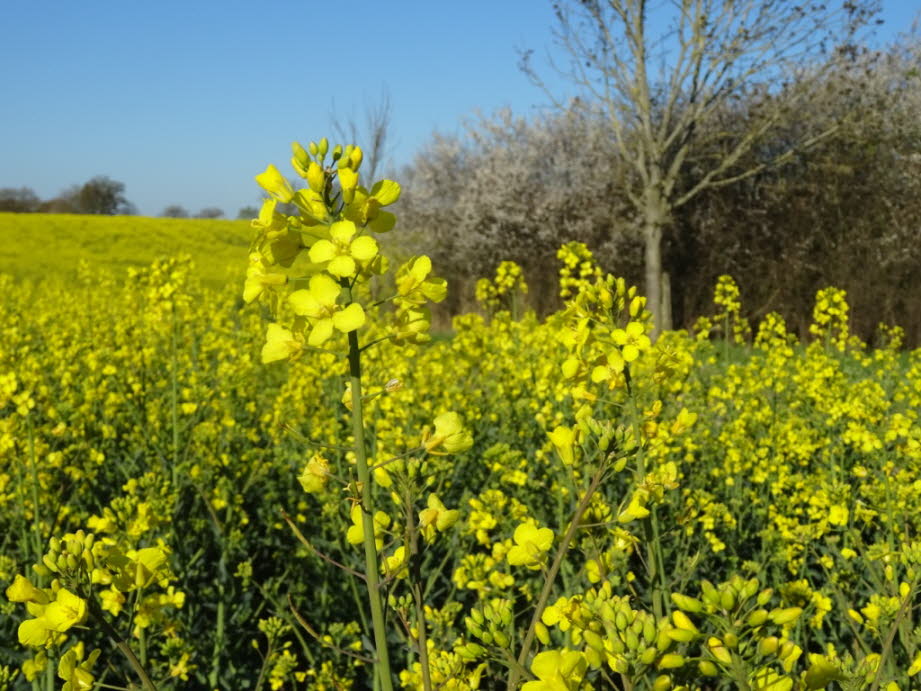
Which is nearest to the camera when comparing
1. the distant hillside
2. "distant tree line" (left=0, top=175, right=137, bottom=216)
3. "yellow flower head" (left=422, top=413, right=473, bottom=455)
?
"yellow flower head" (left=422, top=413, right=473, bottom=455)

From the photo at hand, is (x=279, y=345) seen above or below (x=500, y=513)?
above

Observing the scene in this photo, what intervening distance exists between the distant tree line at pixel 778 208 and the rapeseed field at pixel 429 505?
27.7 ft

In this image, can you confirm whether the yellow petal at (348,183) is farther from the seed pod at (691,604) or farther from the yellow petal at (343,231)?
the seed pod at (691,604)

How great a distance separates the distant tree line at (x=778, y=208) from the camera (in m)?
14.0

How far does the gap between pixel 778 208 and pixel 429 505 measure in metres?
15.6

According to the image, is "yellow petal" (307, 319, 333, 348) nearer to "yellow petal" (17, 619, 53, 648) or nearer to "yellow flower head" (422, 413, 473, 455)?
"yellow flower head" (422, 413, 473, 455)

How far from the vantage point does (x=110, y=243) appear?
28922 mm

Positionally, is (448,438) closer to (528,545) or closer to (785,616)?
(528,545)

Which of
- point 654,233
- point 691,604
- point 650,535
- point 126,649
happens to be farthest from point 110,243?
point 691,604

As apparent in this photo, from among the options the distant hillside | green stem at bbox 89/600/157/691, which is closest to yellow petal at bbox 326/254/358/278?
green stem at bbox 89/600/157/691

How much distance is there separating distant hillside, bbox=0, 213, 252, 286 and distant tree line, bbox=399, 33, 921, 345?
1019cm

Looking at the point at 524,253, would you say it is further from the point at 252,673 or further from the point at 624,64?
the point at 252,673

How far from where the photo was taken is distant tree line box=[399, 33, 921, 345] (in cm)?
1401

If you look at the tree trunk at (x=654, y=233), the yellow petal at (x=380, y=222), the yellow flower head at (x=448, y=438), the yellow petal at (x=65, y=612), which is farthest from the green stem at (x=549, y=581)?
the tree trunk at (x=654, y=233)
